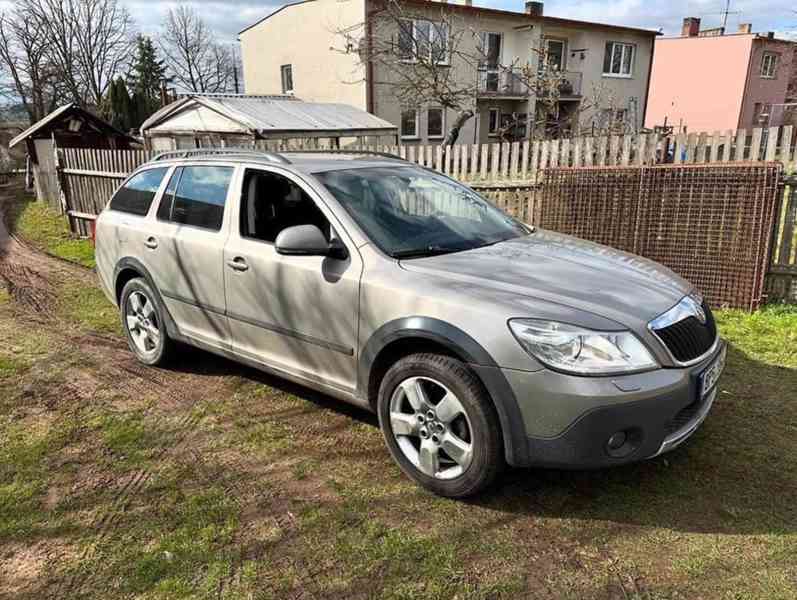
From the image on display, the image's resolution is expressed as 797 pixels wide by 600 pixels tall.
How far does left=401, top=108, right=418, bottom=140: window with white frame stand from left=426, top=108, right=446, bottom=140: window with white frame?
71cm

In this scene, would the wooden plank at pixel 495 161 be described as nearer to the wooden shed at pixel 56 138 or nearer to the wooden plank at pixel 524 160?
the wooden plank at pixel 524 160

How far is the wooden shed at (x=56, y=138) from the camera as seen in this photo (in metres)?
16.5

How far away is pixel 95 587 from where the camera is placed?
2.52m

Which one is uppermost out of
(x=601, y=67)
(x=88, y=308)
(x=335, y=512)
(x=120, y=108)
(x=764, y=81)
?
(x=601, y=67)

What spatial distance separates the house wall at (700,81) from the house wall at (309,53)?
2398 centimetres

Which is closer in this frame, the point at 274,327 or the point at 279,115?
the point at 274,327

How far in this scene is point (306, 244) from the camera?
3303 mm

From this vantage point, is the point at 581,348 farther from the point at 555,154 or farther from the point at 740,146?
the point at 555,154

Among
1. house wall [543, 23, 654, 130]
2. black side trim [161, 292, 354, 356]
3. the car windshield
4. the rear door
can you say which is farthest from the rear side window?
house wall [543, 23, 654, 130]

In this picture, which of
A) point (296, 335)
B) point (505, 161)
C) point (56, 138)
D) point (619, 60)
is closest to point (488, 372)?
point (296, 335)

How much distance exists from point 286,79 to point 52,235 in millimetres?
17289

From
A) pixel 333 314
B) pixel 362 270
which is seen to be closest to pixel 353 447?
pixel 333 314

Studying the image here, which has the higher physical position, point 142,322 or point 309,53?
point 309,53

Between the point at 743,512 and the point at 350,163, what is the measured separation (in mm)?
3128
